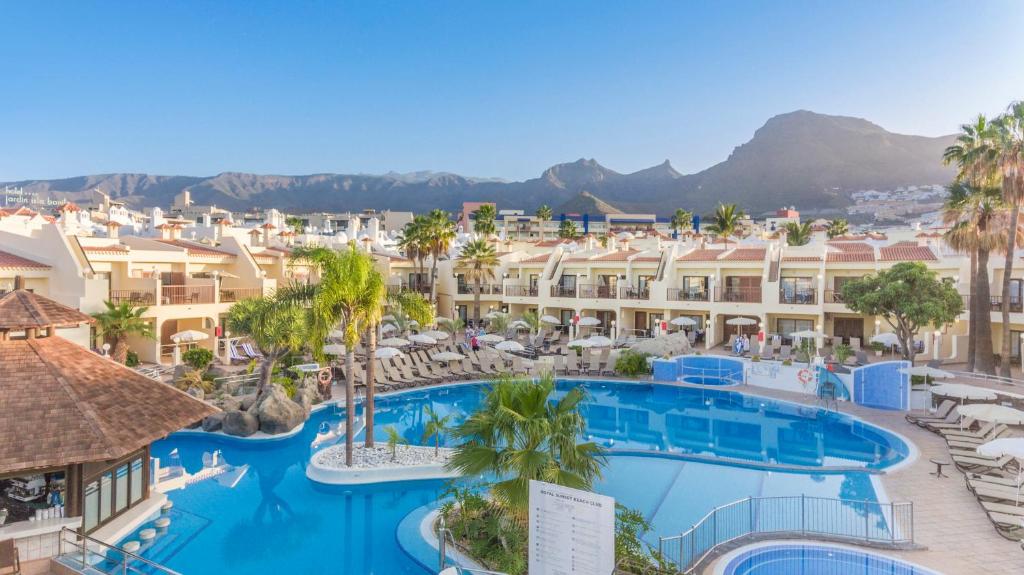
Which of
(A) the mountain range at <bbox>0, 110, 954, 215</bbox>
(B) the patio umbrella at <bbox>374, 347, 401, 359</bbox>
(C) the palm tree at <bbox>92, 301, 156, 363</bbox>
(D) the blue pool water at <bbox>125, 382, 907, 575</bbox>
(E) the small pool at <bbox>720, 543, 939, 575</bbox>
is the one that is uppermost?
(A) the mountain range at <bbox>0, 110, 954, 215</bbox>

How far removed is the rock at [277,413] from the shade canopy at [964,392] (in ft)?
62.4

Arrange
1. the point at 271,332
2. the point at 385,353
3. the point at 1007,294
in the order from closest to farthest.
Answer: the point at 271,332
the point at 1007,294
the point at 385,353

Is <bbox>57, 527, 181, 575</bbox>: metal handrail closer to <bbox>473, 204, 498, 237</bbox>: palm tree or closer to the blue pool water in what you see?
the blue pool water

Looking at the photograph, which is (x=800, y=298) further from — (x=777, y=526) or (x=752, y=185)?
(x=752, y=185)

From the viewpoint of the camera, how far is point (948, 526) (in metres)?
10.8

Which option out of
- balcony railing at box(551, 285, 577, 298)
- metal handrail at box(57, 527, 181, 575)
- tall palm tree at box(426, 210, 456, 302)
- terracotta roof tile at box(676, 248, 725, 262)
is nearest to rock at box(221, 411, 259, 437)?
metal handrail at box(57, 527, 181, 575)

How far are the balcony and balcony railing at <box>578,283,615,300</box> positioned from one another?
9319mm

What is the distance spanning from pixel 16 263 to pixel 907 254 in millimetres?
40515

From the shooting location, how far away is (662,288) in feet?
115

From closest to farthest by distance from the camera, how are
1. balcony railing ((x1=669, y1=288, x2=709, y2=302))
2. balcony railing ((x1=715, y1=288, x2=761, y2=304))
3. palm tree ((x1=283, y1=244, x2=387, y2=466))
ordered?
palm tree ((x1=283, y1=244, x2=387, y2=466)) < balcony railing ((x1=715, y1=288, x2=761, y2=304)) < balcony railing ((x1=669, y1=288, x2=709, y2=302))

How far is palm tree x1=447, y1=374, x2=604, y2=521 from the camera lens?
8.91m

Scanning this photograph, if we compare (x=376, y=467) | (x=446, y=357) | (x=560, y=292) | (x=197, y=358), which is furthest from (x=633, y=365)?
(x=197, y=358)

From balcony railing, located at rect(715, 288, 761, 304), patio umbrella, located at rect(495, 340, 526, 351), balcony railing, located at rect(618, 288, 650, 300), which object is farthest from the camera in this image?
balcony railing, located at rect(618, 288, 650, 300)

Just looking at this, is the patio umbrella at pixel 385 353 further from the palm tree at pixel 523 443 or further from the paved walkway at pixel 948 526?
the paved walkway at pixel 948 526
